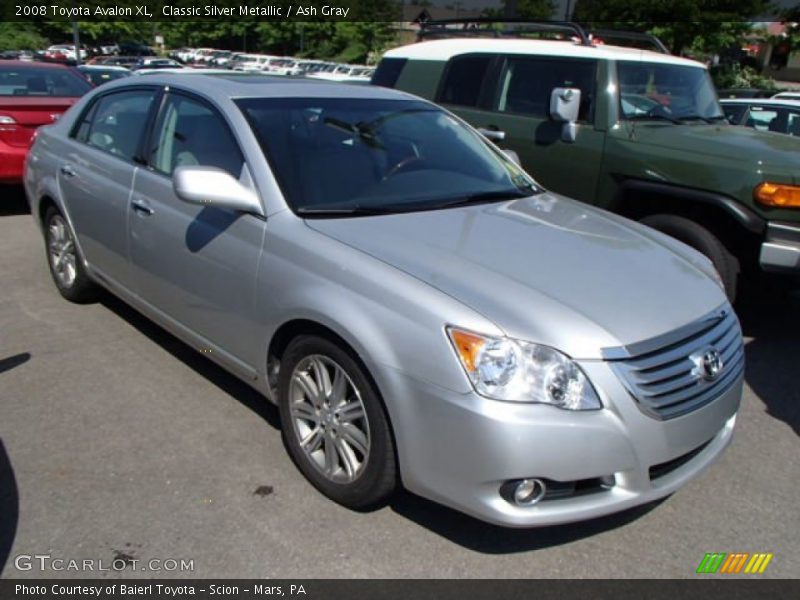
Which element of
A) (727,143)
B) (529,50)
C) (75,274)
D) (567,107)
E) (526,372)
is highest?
(529,50)

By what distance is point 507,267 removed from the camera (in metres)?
2.76

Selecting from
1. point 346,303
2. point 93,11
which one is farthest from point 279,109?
Answer: point 93,11

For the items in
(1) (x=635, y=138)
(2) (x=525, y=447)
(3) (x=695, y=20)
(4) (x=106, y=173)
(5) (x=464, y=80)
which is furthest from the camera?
(3) (x=695, y=20)

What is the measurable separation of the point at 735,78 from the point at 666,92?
25.7 m

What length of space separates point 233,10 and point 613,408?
7187cm

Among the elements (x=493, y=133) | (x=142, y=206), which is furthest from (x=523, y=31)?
(x=142, y=206)

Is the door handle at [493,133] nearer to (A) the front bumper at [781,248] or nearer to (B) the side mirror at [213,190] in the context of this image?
(A) the front bumper at [781,248]

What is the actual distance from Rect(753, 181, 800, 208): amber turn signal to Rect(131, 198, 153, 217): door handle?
3.71 m

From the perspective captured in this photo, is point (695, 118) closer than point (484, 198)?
No

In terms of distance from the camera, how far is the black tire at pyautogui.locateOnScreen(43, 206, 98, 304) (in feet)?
15.8

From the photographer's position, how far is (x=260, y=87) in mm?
3727

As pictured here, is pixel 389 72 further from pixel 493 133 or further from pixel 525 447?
pixel 525 447

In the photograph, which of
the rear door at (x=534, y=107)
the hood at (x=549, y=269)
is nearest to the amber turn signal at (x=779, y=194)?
the rear door at (x=534, y=107)

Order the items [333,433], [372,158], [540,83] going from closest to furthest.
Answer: [333,433] → [372,158] → [540,83]
